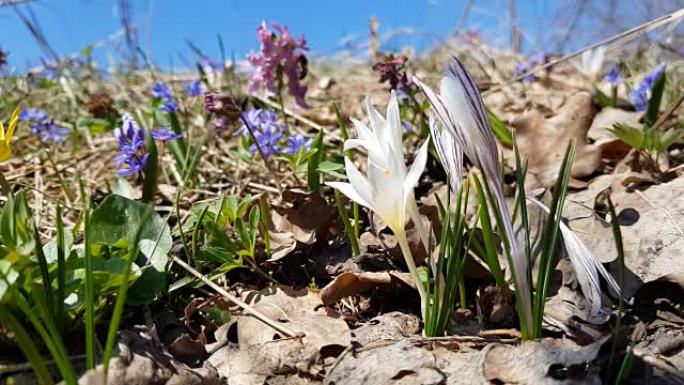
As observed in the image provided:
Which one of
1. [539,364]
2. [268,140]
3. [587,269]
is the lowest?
[539,364]

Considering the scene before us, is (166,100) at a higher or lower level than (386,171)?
higher

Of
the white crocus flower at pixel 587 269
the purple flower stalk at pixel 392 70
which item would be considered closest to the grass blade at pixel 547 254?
the white crocus flower at pixel 587 269

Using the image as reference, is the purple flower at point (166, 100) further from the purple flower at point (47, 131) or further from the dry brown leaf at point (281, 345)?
the dry brown leaf at point (281, 345)

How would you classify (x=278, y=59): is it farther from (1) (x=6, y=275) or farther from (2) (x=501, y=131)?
(1) (x=6, y=275)

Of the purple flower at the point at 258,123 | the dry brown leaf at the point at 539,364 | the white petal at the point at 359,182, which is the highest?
the purple flower at the point at 258,123

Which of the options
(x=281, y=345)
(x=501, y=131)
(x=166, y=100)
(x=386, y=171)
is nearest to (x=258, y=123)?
(x=166, y=100)

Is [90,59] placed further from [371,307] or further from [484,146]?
[484,146]
